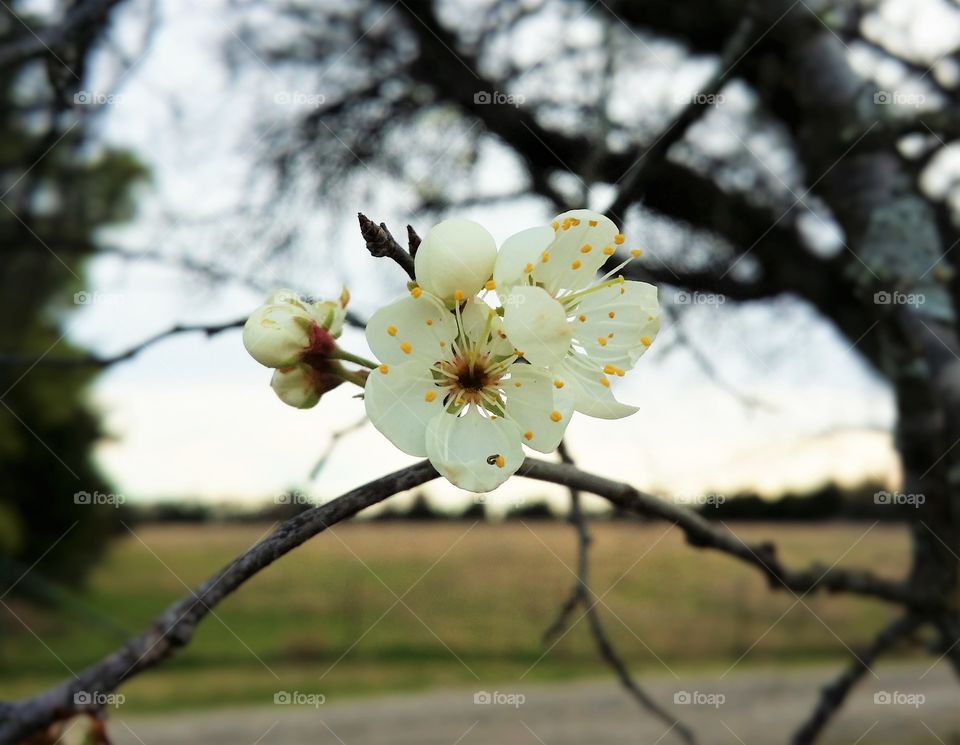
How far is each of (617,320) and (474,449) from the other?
5.9 inches

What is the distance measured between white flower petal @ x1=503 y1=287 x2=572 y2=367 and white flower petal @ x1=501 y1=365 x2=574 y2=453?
0.03m

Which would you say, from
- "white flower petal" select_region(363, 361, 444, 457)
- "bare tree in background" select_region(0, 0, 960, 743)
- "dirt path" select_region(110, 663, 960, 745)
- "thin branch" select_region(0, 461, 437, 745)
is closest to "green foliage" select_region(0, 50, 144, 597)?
"dirt path" select_region(110, 663, 960, 745)

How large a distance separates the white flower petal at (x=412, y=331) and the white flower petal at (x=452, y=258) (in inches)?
0.8

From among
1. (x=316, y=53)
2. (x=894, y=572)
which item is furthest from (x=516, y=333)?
(x=894, y=572)

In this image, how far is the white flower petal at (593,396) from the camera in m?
0.52

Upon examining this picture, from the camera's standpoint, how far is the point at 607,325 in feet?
1.87

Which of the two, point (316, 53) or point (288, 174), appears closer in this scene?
point (288, 174)

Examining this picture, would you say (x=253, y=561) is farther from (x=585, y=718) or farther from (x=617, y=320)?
(x=585, y=718)

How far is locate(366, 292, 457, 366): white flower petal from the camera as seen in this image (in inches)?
20.4

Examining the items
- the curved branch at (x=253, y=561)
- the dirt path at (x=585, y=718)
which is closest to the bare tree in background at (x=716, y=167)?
the curved branch at (x=253, y=561)

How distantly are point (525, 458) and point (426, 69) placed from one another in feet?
8.71

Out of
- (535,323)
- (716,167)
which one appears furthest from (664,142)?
(716,167)

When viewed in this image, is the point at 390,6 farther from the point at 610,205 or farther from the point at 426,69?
the point at 610,205

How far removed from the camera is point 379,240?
455mm
